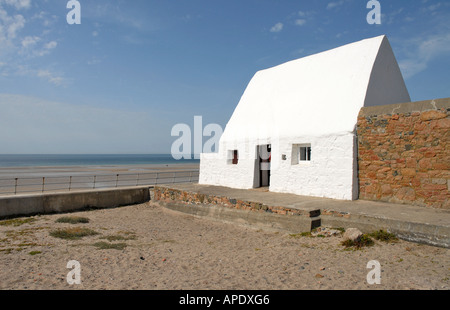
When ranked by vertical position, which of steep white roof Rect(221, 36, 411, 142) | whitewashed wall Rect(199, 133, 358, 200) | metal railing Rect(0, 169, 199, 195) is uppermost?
steep white roof Rect(221, 36, 411, 142)

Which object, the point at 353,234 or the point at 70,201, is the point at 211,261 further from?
the point at 70,201

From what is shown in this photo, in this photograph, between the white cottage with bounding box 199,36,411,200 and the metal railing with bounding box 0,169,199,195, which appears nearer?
the white cottage with bounding box 199,36,411,200

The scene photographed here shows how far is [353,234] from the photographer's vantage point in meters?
6.61

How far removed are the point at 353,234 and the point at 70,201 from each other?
10.8 metres

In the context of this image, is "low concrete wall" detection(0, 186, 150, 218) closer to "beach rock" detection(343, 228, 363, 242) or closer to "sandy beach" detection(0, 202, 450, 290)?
"sandy beach" detection(0, 202, 450, 290)

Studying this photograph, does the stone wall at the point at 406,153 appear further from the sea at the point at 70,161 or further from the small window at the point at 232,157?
the sea at the point at 70,161

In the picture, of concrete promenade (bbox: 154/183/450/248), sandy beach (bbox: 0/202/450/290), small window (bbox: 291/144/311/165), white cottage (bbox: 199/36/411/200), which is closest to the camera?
sandy beach (bbox: 0/202/450/290)

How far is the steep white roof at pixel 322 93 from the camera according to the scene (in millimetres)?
10062

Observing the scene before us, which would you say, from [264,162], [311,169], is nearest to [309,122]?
[311,169]

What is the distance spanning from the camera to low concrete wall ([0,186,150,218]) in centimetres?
1107

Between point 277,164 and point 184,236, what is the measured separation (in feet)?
14.8

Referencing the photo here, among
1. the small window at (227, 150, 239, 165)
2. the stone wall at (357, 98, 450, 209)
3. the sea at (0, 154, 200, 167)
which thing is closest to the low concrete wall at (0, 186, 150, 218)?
the small window at (227, 150, 239, 165)
